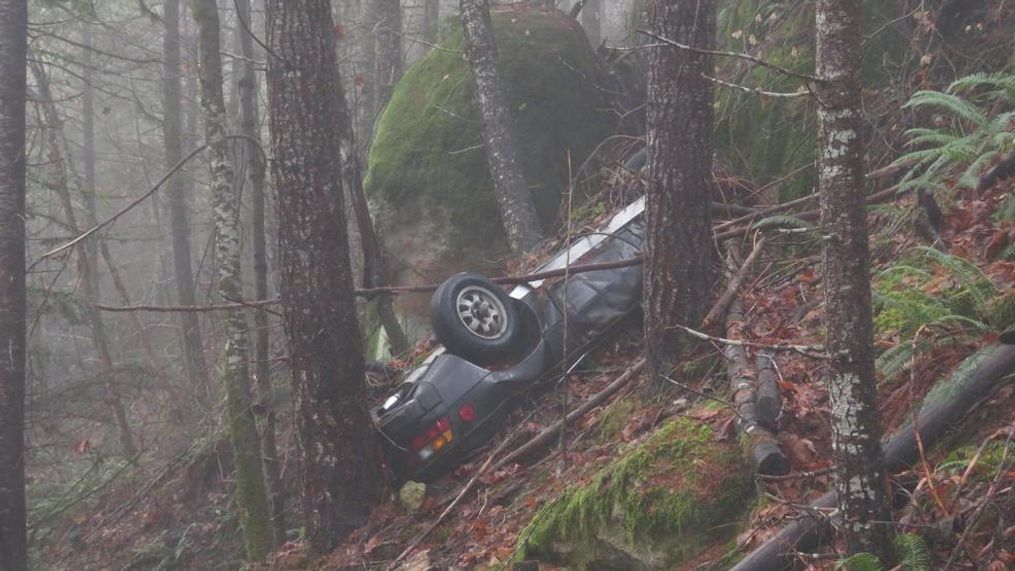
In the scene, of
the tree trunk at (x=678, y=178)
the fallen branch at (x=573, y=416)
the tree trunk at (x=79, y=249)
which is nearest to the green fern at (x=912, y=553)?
the tree trunk at (x=678, y=178)

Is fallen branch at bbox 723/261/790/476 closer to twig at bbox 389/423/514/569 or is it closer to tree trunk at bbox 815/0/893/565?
tree trunk at bbox 815/0/893/565

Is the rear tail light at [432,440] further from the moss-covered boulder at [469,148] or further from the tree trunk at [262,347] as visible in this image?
the moss-covered boulder at [469,148]

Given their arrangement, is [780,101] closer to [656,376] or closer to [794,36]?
[794,36]

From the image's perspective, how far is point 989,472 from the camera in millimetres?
3771

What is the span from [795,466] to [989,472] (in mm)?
1110

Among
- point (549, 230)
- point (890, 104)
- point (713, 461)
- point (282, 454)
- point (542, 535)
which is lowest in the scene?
point (282, 454)

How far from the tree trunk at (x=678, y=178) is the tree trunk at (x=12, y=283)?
698 cm

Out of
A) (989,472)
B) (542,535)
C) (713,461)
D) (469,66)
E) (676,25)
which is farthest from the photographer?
(469,66)

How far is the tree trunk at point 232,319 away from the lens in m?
9.80

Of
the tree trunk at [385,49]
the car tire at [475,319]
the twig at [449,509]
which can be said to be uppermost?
the tree trunk at [385,49]

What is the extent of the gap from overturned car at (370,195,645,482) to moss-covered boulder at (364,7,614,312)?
3543 mm

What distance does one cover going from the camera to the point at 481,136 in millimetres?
13109

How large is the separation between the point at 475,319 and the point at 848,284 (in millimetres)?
5420

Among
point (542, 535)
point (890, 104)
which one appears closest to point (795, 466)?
point (542, 535)
